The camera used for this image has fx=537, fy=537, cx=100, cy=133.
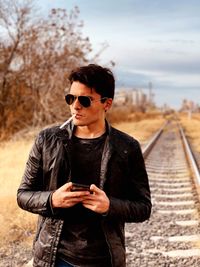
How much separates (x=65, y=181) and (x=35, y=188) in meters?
0.18

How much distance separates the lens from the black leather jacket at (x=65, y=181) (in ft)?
7.93

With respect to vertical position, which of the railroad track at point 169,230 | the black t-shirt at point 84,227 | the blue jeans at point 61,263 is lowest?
the railroad track at point 169,230

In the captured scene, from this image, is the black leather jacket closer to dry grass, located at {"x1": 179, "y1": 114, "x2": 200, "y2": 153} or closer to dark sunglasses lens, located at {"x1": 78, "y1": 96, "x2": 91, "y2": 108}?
dark sunglasses lens, located at {"x1": 78, "y1": 96, "x2": 91, "y2": 108}

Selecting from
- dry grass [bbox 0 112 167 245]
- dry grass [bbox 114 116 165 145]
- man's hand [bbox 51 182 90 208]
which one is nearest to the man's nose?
man's hand [bbox 51 182 90 208]

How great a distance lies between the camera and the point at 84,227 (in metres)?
2.40

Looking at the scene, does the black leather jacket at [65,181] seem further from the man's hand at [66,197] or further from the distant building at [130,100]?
the distant building at [130,100]

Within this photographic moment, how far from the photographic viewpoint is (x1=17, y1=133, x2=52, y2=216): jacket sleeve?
7.97ft

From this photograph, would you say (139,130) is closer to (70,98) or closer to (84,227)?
(70,98)

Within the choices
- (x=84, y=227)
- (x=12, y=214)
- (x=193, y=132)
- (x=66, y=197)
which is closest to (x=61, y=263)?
(x=84, y=227)

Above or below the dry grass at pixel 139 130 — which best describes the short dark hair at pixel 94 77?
above

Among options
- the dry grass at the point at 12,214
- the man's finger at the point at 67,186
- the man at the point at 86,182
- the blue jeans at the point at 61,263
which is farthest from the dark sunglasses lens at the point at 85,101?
the dry grass at the point at 12,214

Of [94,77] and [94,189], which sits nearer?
[94,189]

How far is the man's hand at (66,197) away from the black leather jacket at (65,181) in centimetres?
6

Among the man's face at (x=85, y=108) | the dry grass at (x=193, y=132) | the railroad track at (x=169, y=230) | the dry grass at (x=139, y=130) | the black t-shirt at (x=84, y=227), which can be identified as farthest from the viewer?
the dry grass at (x=139, y=130)
